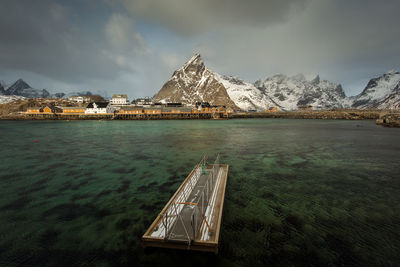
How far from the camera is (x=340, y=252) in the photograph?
24.8 ft

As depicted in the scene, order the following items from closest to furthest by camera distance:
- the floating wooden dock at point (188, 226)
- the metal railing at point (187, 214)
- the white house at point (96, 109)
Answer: the floating wooden dock at point (188, 226) → the metal railing at point (187, 214) → the white house at point (96, 109)

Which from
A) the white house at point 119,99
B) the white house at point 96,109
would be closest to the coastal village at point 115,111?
the white house at point 96,109

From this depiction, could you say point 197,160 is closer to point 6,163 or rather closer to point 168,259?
point 168,259

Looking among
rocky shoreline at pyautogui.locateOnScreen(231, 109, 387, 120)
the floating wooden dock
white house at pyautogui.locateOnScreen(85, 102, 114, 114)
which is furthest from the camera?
rocky shoreline at pyautogui.locateOnScreen(231, 109, 387, 120)

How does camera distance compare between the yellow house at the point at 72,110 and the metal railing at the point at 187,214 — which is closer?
the metal railing at the point at 187,214

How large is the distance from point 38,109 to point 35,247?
6448 inches

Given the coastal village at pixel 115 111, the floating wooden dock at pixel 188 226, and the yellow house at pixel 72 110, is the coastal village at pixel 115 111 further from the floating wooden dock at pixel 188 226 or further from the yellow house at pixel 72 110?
the floating wooden dock at pixel 188 226

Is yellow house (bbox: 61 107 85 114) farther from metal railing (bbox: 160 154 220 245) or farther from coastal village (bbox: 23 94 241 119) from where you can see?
metal railing (bbox: 160 154 220 245)

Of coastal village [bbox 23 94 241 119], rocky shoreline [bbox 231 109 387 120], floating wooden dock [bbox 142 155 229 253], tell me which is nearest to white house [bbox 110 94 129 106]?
coastal village [bbox 23 94 241 119]

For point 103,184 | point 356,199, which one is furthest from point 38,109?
point 356,199

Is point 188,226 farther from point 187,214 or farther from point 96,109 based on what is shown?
point 96,109

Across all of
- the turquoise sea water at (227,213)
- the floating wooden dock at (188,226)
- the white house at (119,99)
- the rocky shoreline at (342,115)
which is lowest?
the turquoise sea water at (227,213)

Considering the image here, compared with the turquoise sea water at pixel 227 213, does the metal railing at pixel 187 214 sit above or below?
above

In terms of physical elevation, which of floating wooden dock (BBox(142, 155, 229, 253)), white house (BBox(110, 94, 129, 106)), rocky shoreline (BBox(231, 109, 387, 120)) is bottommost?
floating wooden dock (BBox(142, 155, 229, 253))
